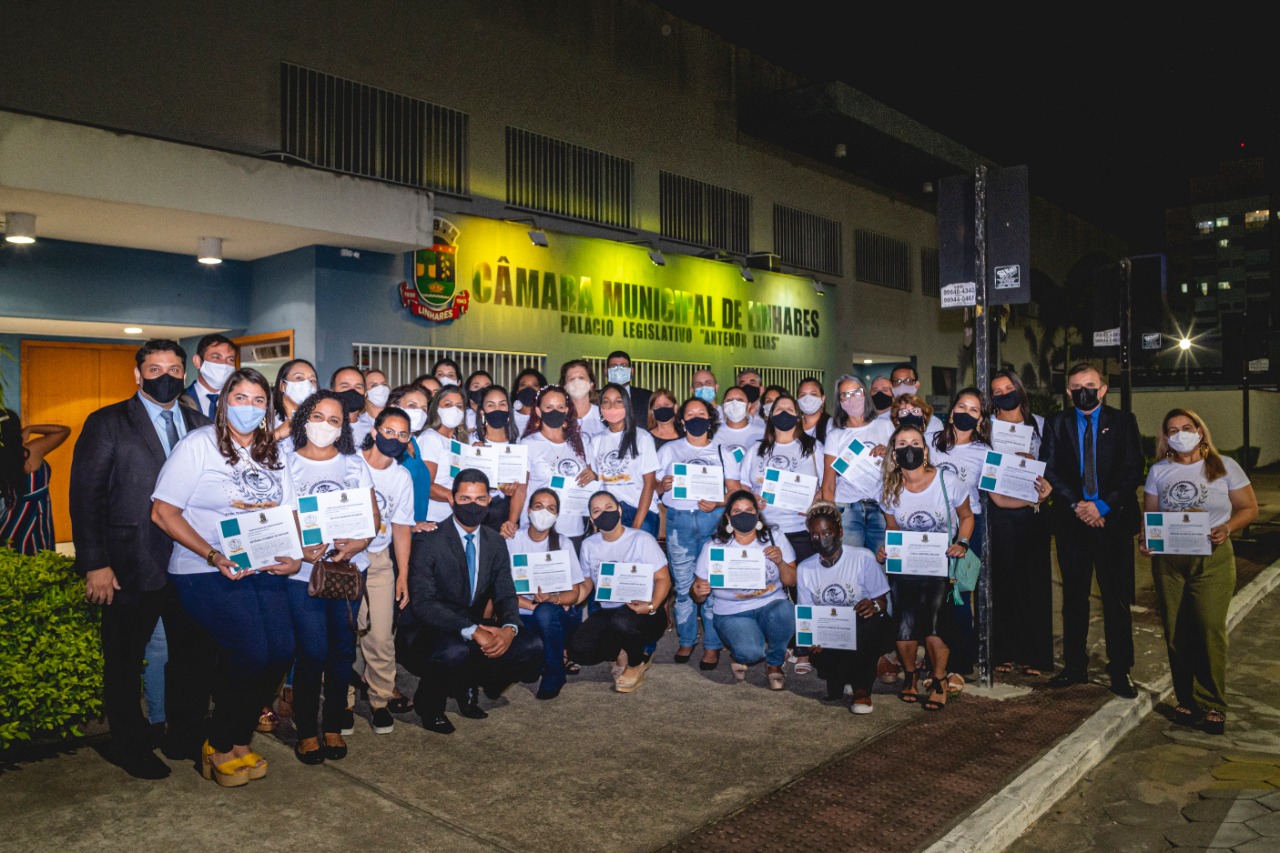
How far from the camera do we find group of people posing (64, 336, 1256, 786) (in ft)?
15.1

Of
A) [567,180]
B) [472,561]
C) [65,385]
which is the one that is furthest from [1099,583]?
[567,180]

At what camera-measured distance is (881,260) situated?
80.4ft

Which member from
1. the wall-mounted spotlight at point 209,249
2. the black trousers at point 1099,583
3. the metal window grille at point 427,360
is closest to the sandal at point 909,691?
the black trousers at point 1099,583

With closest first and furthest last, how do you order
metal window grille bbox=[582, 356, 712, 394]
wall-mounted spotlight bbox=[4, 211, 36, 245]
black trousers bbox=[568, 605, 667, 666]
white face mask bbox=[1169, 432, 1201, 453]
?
white face mask bbox=[1169, 432, 1201, 453] → black trousers bbox=[568, 605, 667, 666] → wall-mounted spotlight bbox=[4, 211, 36, 245] → metal window grille bbox=[582, 356, 712, 394]

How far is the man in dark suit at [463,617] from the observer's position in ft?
18.0

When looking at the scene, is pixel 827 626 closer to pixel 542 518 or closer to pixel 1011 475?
pixel 1011 475

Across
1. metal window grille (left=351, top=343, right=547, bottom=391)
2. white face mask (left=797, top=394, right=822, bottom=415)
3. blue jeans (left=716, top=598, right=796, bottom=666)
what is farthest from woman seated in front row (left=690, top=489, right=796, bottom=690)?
metal window grille (left=351, top=343, right=547, bottom=391)

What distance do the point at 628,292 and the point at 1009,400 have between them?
9.96 m

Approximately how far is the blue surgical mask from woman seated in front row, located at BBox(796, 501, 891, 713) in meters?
3.52

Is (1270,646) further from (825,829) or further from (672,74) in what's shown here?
(672,74)

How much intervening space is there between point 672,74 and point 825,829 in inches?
649

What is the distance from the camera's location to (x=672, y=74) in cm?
1802

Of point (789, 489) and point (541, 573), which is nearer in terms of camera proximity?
point (541, 573)

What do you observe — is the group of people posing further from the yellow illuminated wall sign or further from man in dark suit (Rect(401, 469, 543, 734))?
the yellow illuminated wall sign
